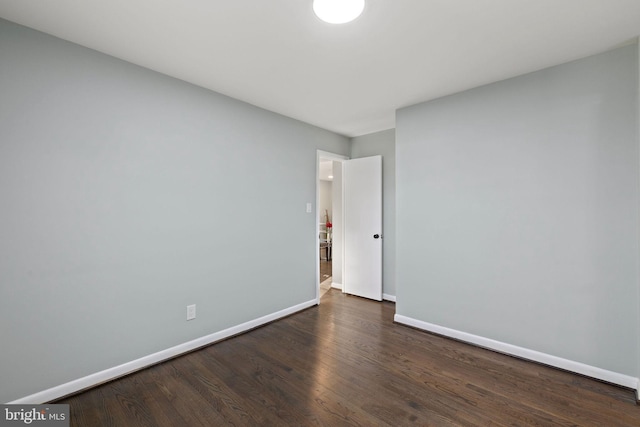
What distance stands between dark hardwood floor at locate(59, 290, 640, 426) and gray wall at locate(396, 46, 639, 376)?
1.15 feet

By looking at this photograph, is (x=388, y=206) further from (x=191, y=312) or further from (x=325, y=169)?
(x=325, y=169)

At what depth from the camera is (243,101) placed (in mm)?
3064

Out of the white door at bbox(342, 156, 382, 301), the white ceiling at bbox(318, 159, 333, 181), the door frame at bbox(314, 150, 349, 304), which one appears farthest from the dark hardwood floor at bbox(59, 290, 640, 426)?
the white ceiling at bbox(318, 159, 333, 181)

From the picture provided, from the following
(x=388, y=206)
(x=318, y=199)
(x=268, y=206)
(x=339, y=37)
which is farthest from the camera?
(x=388, y=206)

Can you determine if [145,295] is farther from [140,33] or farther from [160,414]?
[140,33]

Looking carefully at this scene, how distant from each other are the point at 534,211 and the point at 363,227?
7.19 ft

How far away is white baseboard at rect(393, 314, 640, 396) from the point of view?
2076 millimetres

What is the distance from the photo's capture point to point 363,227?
13.9ft

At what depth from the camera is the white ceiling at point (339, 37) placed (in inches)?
65.4

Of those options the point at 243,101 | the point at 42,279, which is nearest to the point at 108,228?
the point at 42,279

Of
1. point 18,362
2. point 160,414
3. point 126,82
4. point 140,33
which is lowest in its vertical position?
point 160,414

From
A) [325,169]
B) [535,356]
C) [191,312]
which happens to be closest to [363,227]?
[535,356]

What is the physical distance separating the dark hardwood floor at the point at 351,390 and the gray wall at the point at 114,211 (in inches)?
15.6

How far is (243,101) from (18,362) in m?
2.76
